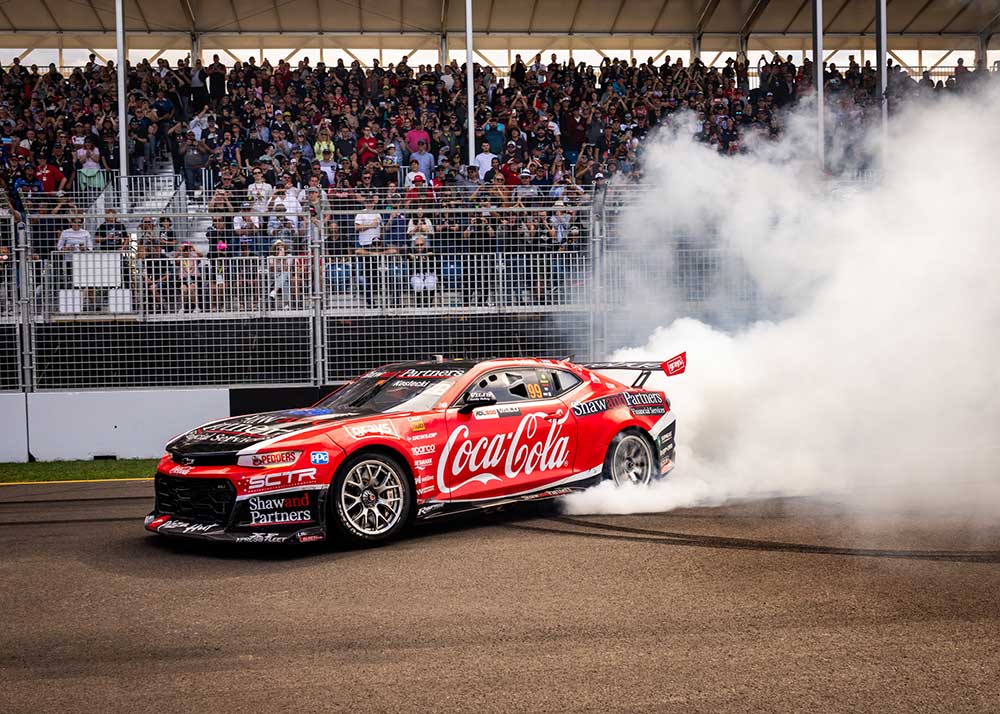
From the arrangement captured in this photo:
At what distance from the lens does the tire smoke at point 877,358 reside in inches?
392

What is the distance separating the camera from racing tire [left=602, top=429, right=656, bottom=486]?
881 centimetres

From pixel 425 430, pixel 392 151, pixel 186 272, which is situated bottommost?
pixel 425 430

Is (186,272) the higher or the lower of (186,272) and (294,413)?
the higher

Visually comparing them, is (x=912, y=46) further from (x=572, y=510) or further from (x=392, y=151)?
(x=572, y=510)

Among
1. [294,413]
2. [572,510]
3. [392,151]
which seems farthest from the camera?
[392,151]

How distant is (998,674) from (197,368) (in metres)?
10.6

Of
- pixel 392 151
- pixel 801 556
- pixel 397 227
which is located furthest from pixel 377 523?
pixel 392 151

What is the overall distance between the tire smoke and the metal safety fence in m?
1.10

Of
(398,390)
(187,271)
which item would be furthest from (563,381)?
(187,271)

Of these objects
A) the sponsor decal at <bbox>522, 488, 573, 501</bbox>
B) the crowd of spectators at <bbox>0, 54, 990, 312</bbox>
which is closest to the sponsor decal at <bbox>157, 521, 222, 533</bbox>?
the sponsor decal at <bbox>522, 488, 573, 501</bbox>

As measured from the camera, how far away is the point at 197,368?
13055mm

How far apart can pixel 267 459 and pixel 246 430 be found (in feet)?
1.67

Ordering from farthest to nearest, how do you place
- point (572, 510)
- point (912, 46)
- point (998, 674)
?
point (912, 46) < point (572, 510) < point (998, 674)

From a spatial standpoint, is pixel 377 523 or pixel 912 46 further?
pixel 912 46
